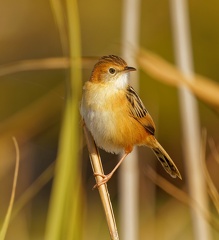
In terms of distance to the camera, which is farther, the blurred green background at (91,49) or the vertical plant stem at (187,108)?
the blurred green background at (91,49)

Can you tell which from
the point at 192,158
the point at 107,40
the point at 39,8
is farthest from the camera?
the point at 39,8

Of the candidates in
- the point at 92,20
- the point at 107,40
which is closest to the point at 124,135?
the point at 107,40

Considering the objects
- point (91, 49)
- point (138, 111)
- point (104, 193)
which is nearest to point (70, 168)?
point (104, 193)

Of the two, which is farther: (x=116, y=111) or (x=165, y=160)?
(x=165, y=160)

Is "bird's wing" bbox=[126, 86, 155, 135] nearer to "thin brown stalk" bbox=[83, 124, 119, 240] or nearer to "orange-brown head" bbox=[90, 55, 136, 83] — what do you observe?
"orange-brown head" bbox=[90, 55, 136, 83]

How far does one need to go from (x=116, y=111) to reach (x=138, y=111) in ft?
0.41

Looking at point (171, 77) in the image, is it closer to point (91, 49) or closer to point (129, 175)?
point (129, 175)

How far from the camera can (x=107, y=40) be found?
702 centimetres

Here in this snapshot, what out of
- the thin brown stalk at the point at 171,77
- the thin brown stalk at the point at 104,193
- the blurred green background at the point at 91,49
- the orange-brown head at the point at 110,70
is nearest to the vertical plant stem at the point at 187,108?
the orange-brown head at the point at 110,70

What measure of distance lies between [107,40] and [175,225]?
485cm

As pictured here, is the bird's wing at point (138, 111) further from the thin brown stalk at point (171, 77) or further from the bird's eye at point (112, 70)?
the thin brown stalk at point (171, 77)

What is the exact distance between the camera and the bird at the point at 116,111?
2141 mm

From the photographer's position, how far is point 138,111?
233 cm

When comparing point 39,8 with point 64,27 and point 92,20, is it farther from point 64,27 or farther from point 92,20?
point 64,27
